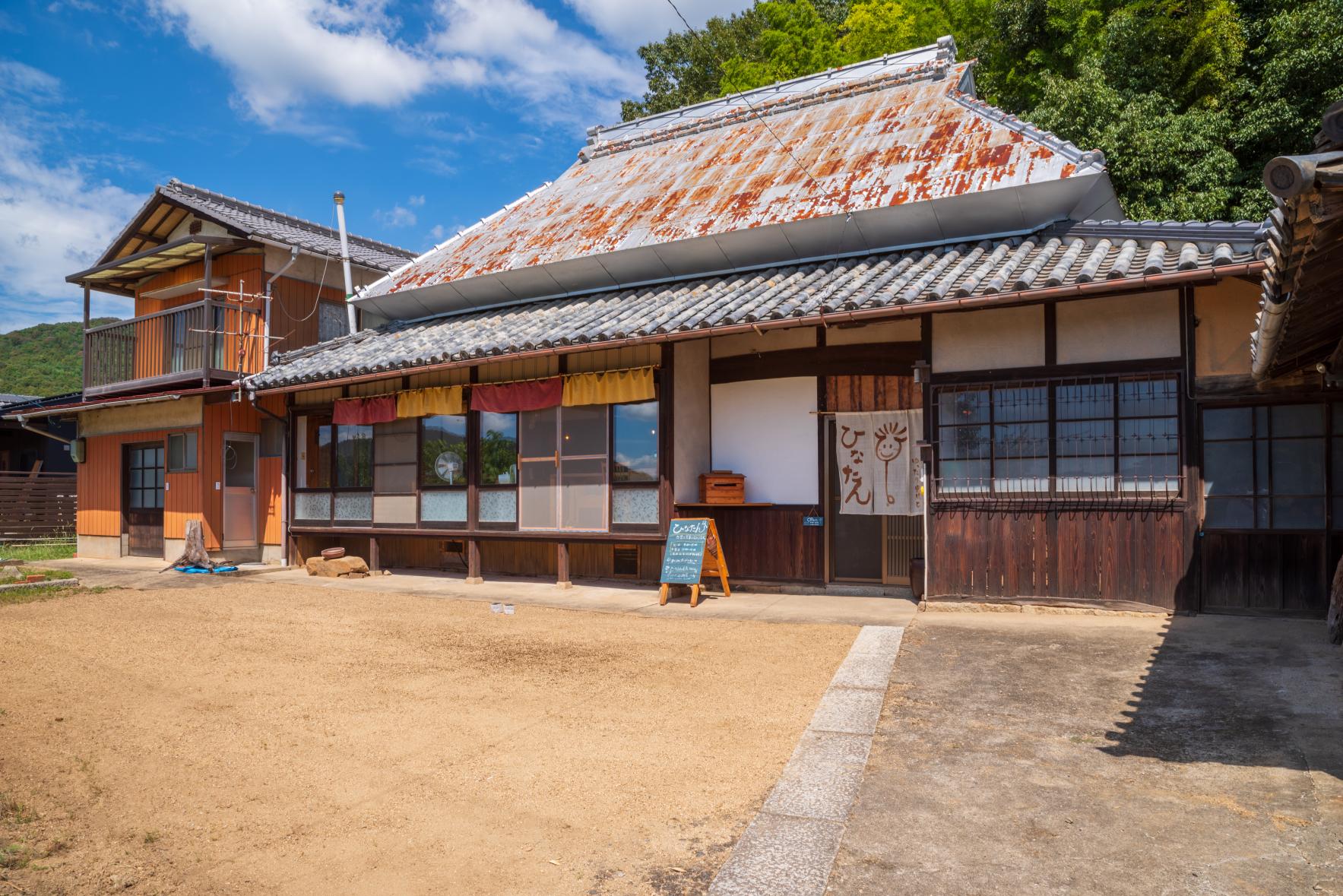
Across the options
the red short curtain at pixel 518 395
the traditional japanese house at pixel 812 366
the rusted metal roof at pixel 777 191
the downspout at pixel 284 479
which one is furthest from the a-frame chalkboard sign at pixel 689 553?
the downspout at pixel 284 479

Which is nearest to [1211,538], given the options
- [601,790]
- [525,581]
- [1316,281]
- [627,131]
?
[1316,281]

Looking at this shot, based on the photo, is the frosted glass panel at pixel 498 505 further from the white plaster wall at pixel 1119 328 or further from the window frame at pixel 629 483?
the white plaster wall at pixel 1119 328

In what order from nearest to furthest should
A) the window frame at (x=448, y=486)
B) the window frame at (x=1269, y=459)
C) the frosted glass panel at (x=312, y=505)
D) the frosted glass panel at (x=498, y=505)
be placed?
the window frame at (x=1269, y=459) → the frosted glass panel at (x=498, y=505) → the window frame at (x=448, y=486) → the frosted glass panel at (x=312, y=505)

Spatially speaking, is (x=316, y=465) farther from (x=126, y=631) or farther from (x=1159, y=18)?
(x=1159, y=18)

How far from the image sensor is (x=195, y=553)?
13805mm

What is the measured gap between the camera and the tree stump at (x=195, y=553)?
1377 cm

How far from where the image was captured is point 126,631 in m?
8.05

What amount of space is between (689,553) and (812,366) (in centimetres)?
279

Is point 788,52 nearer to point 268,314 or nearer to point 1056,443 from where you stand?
point 268,314

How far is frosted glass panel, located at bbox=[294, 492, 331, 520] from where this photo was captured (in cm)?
1393

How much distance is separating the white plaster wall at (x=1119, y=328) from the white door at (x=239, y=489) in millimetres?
13728

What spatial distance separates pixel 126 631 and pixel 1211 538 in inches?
401

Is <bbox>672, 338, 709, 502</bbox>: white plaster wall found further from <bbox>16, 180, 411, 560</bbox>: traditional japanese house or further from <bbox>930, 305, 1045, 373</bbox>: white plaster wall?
<bbox>16, 180, 411, 560</bbox>: traditional japanese house

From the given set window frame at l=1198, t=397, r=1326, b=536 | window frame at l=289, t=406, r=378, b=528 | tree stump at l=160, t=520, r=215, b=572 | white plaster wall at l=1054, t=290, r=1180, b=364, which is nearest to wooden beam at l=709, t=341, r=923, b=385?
white plaster wall at l=1054, t=290, r=1180, b=364
